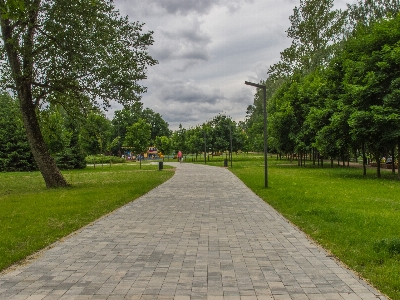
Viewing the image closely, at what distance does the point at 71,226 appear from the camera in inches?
301

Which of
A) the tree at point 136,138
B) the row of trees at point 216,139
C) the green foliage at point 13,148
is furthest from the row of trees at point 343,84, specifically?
the green foliage at point 13,148

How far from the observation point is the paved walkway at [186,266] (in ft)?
13.2

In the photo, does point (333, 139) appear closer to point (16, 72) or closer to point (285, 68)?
point (16, 72)

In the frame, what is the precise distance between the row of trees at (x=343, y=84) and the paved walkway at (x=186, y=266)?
12117 millimetres

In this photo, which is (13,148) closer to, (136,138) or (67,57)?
(136,138)

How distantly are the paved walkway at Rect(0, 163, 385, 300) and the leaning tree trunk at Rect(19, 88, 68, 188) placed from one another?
8.55m

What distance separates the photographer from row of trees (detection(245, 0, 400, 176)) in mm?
17438

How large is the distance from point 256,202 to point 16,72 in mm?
11105

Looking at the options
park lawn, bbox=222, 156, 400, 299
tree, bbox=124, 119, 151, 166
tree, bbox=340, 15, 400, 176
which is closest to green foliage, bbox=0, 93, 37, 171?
tree, bbox=124, 119, 151, 166

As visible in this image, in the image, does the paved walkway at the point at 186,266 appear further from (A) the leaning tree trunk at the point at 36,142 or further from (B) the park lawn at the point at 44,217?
(A) the leaning tree trunk at the point at 36,142

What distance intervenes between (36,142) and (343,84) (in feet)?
57.0

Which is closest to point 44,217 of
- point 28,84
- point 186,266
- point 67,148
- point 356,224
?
point 186,266

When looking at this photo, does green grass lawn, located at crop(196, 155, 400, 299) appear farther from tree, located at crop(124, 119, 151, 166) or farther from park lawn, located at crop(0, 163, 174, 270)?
tree, located at crop(124, 119, 151, 166)

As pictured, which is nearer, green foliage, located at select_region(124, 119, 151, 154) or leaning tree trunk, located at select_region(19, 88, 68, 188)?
leaning tree trunk, located at select_region(19, 88, 68, 188)
